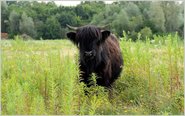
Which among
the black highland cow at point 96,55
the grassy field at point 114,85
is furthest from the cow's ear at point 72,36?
the grassy field at point 114,85

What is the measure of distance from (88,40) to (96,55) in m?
0.37

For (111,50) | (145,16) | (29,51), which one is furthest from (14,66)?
(145,16)

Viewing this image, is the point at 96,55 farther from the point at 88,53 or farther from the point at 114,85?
the point at 114,85

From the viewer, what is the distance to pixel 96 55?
7.75 metres

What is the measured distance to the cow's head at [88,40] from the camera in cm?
747

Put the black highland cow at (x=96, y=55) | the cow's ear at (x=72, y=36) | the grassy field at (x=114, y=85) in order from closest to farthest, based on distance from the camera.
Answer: the grassy field at (x=114, y=85)
the black highland cow at (x=96, y=55)
the cow's ear at (x=72, y=36)

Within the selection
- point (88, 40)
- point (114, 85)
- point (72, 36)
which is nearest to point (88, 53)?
point (88, 40)

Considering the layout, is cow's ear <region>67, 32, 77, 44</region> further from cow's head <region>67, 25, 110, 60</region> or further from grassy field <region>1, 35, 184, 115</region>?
grassy field <region>1, 35, 184, 115</region>

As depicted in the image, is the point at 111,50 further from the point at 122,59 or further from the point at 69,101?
the point at 69,101

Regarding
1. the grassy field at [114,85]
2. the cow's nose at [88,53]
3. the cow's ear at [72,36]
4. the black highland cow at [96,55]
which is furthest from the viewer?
the cow's ear at [72,36]

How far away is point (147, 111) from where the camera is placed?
656 cm

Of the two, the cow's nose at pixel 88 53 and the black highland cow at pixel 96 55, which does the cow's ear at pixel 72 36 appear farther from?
the cow's nose at pixel 88 53

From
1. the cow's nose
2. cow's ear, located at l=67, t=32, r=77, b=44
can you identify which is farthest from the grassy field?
cow's ear, located at l=67, t=32, r=77, b=44

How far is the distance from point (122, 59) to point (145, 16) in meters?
13.0
